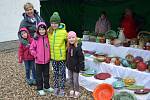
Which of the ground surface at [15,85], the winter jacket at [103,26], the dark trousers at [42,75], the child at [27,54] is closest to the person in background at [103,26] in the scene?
the winter jacket at [103,26]

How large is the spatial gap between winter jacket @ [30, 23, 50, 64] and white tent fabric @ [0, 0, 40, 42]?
4.70m

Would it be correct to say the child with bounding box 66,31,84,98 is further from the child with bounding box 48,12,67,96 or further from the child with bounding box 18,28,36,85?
the child with bounding box 18,28,36,85

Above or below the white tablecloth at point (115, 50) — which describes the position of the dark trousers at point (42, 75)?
below

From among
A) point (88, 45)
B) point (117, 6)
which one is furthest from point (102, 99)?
point (117, 6)

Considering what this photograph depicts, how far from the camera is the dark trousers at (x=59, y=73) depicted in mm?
5797

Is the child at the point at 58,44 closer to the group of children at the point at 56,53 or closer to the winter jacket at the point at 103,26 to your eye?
the group of children at the point at 56,53

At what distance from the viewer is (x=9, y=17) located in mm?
10297

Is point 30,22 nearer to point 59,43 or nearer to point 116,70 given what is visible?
point 59,43

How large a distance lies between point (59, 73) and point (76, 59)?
0.53 metres

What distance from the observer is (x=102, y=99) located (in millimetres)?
5430

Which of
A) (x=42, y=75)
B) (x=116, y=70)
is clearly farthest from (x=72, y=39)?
(x=116, y=70)

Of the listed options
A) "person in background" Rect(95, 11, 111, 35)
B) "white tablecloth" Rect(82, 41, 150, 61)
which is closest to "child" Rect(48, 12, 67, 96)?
"white tablecloth" Rect(82, 41, 150, 61)

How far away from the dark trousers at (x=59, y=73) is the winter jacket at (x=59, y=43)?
0.11 m

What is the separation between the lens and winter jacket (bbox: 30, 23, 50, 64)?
5715mm
